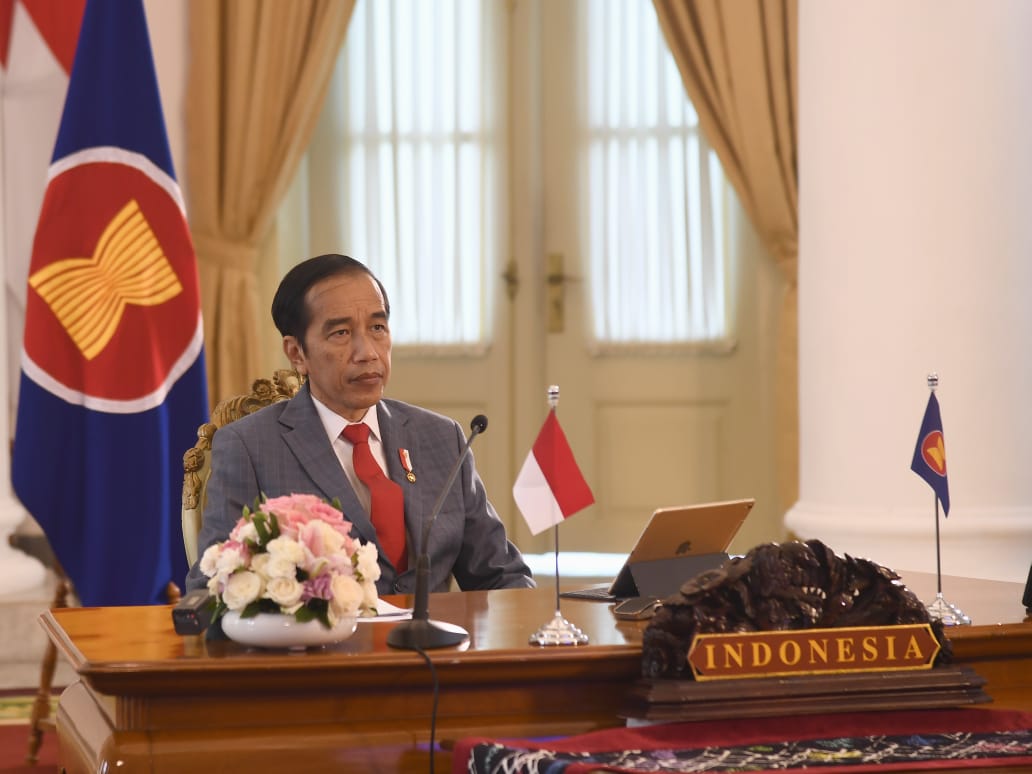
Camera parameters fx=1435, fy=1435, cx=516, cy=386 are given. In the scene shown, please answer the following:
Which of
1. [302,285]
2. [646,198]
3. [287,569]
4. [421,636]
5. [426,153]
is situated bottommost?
[421,636]

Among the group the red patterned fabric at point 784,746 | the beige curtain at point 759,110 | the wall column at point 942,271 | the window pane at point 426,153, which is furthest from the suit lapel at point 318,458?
the window pane at point 426,153

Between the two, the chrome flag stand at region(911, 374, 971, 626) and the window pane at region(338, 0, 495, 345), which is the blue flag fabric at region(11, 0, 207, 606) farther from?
the chrome flag stand at region(911, 374, 971, 626)

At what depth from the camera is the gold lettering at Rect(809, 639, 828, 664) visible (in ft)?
6.17

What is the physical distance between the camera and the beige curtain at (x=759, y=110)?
19.1ft

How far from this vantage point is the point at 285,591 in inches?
72.5

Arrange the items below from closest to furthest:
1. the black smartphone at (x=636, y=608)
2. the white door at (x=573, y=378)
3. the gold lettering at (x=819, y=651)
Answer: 1. the gold lettering at (x=819, y=651)
2. the black smartphone at (x=636, y=608)
3. the white door at (x=573, y=378)

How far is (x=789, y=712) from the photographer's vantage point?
183cm

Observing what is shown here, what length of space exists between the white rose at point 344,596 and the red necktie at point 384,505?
2.62 feet

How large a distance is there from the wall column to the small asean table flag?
2.55m

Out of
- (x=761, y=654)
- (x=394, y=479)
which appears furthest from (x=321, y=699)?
(x=394, y=479)

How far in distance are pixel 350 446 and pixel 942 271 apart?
2.31 m

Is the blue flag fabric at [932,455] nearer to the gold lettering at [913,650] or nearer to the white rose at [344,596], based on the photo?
the gold lettering at [913,650]

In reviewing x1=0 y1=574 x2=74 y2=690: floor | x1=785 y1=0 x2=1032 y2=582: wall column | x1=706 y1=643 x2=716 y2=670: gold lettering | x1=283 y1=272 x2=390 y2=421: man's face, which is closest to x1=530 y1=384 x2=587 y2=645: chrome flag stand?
x1=706 y1=643 x2=716 y2=670: gold lettering

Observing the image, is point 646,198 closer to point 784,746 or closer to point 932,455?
point 932,455
